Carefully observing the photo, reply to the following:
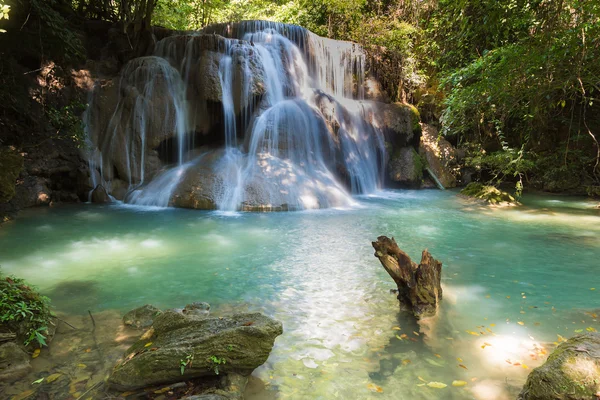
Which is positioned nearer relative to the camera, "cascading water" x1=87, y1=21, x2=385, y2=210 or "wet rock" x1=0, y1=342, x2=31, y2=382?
"wet rock" x1=0, y1=342, x2=31, y2=382

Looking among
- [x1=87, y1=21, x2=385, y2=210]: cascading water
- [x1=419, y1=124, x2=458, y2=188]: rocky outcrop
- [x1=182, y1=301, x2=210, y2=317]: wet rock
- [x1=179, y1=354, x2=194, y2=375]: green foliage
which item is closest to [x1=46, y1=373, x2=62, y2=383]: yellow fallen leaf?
[x1=179, y1=354, x2=194, y2=375]: green foliage

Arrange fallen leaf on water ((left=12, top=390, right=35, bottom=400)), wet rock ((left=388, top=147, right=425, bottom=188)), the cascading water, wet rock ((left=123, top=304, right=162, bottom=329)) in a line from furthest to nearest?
wet rock ((left=388, top=147, right=425, bottom=188)) < the cascading water < wet rock ((left=123, top=304, right=162, bottom=329)) < fallen leaf on water ((left=12, top=390, right=35, bottom=400))

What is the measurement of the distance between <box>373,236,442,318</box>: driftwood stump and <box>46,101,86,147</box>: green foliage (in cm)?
947

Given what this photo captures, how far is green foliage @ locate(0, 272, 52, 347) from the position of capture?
3180 millimetres

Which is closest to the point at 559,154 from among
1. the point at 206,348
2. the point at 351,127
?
the point at 351,127

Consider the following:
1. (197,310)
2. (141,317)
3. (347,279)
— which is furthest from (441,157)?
(141,317)

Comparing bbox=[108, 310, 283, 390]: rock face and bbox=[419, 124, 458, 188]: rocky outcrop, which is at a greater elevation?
bbox=[419, 124, 458, 188]: rocky outcrop

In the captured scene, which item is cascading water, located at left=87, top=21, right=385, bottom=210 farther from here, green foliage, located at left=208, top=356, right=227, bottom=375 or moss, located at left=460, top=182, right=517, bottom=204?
green foliage, located at left=208, top=356, right=227, bottom=375

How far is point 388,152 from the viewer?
15.4m

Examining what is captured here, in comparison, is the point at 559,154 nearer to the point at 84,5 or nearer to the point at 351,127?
the point at 351,127

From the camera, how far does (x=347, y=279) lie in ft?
17.1

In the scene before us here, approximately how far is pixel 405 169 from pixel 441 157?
236cm

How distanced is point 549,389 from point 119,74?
14049 millimetres

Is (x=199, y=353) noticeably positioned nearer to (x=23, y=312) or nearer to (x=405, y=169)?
(x=23, y=312)
